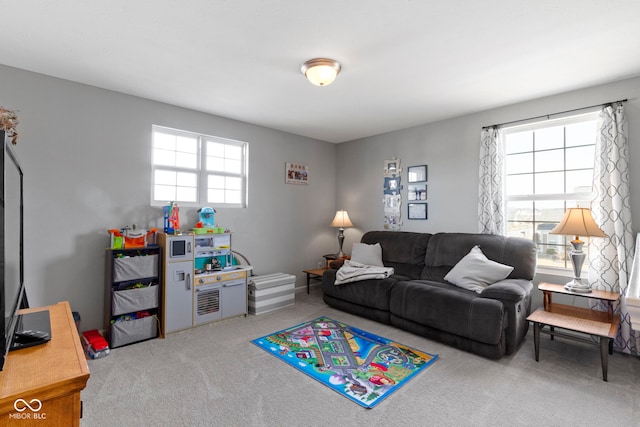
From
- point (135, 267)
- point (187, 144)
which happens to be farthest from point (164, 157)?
point (135, 267)

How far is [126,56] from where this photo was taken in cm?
250

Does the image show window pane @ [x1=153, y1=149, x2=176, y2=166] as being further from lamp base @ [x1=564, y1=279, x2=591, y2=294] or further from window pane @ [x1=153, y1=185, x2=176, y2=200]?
lamp base @ [x1=564, y1=279, x2=591, y2=294]

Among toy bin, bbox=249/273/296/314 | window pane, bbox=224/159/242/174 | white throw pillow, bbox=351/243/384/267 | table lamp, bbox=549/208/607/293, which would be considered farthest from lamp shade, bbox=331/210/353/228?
table lamp, bbox=549/208/607/293

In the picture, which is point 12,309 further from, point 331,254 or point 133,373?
point 331,254

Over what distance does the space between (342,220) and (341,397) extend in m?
3.16

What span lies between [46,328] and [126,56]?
212cm

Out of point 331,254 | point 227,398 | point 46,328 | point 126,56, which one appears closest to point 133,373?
point 227,398

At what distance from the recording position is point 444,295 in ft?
9.62

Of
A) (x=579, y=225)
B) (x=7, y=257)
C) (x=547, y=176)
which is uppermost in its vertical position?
(x=547, y=176)

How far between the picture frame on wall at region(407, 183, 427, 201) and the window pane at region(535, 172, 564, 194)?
130cm

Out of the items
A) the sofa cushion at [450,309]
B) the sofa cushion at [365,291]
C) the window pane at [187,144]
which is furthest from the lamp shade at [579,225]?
the window pane at [187,144]

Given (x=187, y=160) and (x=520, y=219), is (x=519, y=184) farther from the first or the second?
(x=187, y=160)

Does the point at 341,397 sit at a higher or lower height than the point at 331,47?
lower

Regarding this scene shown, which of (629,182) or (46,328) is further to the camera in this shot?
(629,182)
